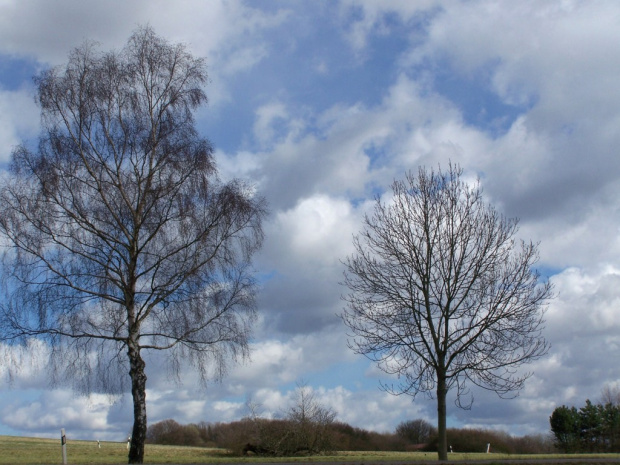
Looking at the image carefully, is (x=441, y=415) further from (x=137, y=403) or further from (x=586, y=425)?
(x=586, y=425)

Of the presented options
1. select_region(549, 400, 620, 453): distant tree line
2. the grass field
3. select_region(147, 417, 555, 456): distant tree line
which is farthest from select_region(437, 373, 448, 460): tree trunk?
select_region(549, 400, 620, 453): distant tree line

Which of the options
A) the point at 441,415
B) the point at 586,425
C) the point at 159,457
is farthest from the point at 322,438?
the point at 586,425

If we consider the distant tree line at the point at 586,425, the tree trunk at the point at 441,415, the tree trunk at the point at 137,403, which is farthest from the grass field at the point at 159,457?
the distant tree line at the point at 586,425

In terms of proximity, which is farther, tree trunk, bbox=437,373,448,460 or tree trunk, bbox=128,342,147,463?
tree trunk, bbox=437,373,448,460

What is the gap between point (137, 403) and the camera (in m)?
19.0

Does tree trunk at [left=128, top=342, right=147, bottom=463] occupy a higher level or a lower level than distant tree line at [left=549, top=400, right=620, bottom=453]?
higher

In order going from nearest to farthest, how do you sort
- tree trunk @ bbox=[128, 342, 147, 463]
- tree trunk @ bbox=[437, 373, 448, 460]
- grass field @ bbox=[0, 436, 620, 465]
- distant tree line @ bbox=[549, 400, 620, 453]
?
1. tree trunk @ bbox=[128, 342, 147, 463]
2. tree trunk @ bbox=[437, 373, 448, 460]
3. grass field @ bbox=[0, 436, 620, 465]
4. distant tree line @ bbox=[549, 400, 620, 453]

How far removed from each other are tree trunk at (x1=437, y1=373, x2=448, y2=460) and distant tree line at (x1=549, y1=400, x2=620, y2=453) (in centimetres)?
4112

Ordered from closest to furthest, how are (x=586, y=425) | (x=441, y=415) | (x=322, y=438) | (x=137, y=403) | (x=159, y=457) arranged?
(x=137, y=403), (x=441, y=415), (x=159, y=457), (x=322, y=438), (x=586, y=425)

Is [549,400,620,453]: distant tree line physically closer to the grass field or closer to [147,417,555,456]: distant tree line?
[147,417,555,456]: distant tree line

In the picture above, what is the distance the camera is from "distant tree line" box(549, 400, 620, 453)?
55531mm

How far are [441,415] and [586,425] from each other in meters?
49.0

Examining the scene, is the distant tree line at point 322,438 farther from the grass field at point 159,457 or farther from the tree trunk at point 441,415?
the tree trunk at point 441,415

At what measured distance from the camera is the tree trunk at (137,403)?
18703 mm
